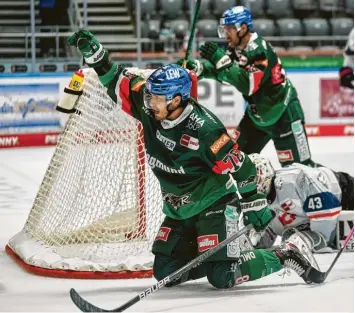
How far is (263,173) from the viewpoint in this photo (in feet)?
14.6

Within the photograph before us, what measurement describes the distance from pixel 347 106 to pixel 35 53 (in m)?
3.47

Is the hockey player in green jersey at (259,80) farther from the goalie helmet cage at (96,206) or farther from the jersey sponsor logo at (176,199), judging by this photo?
the jersey sponsor logo at (176,199)

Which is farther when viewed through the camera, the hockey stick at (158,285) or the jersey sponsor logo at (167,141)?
the jersey sponsor logo at (167,141)

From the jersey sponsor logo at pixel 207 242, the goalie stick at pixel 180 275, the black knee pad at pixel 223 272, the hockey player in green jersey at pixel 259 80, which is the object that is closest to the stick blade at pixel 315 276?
the goalie stick at pixel 180 275

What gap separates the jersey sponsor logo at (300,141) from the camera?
18.8 feet

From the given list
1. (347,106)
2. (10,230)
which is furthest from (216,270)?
(347,106)

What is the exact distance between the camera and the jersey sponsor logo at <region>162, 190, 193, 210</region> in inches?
154

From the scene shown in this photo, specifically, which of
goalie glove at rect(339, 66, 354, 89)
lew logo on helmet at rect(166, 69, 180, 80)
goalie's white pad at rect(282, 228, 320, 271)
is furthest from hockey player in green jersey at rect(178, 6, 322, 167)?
lew logo on helmet at rect(166, 69, 180, 80)

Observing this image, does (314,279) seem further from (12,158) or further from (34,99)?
(34,99)

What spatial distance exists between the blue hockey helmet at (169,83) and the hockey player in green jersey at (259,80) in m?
1.88

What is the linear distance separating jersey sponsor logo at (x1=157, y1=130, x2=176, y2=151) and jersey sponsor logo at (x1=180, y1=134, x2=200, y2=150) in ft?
0.13

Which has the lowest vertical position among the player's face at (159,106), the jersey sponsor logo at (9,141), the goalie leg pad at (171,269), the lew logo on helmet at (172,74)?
the jersey sponsor logo at (9,141)

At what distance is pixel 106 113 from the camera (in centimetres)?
478

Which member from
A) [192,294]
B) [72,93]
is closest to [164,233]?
[192,294]
